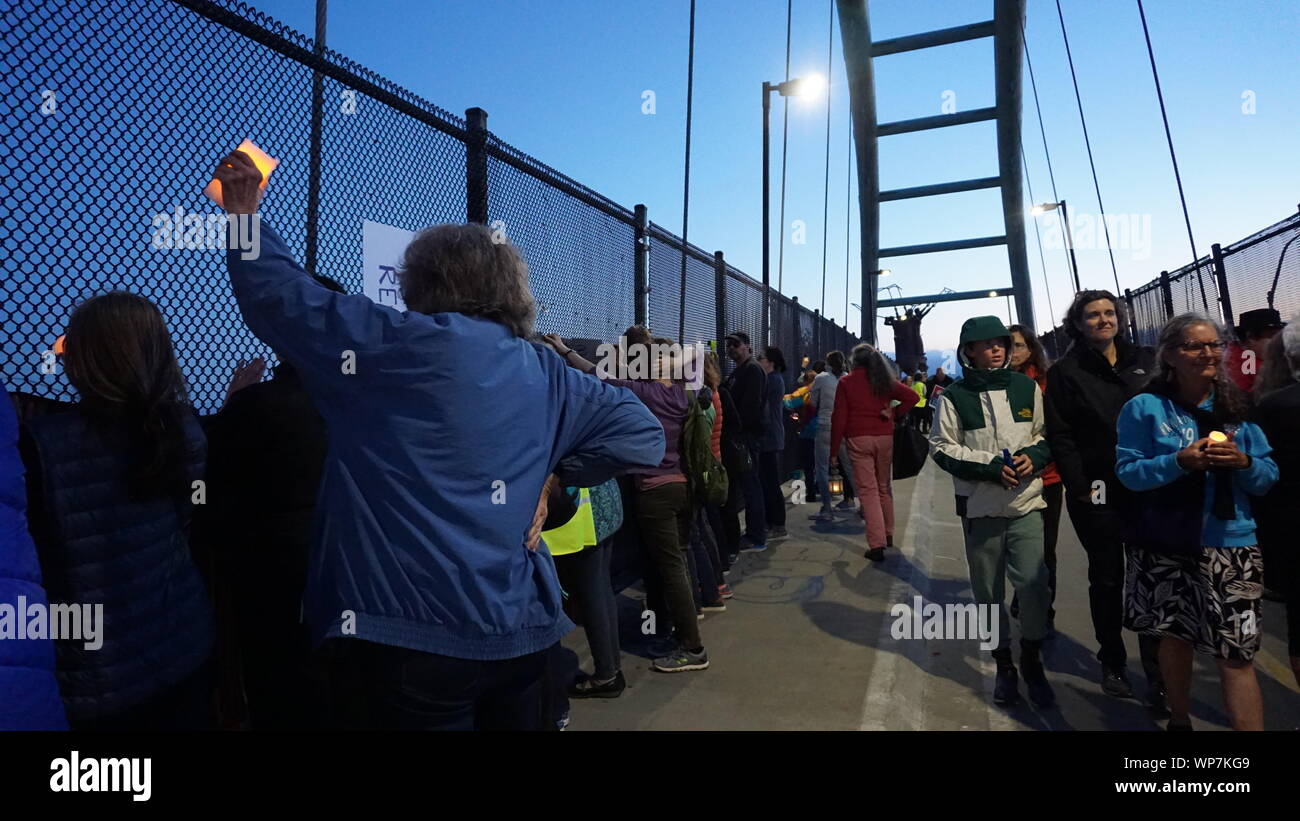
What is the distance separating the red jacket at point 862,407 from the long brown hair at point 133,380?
18.8ft

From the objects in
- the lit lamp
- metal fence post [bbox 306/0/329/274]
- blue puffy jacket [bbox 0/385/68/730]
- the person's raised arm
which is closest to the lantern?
the lit lamp

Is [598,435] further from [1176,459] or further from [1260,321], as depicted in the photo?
[1260,321]

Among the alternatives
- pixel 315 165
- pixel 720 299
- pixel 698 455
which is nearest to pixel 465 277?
pixel 315 165

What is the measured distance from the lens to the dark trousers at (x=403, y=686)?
59.7 inches

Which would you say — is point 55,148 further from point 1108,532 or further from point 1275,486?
point 1108,532

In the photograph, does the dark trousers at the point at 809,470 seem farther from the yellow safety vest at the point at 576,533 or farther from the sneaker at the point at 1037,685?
the yellow safety vest at the point at 576,533

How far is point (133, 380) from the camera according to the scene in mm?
1998

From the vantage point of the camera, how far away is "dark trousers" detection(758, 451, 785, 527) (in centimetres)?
789

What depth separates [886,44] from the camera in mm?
31188

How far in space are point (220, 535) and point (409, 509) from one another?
1322mm

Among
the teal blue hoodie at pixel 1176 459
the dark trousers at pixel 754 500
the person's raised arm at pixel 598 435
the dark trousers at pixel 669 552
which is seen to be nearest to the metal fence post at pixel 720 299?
the dark trousers at pixel 754 500
